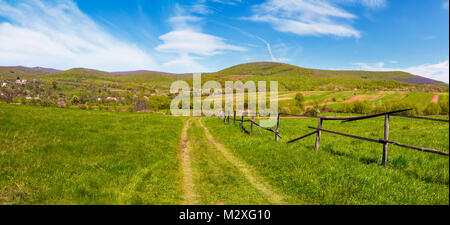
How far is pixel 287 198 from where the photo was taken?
227 inches

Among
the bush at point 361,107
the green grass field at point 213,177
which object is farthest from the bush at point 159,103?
the green grass field at point 213,177

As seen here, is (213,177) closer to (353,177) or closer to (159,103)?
(353,177)

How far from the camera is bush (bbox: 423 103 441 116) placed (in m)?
59.3

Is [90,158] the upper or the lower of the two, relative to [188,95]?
lower

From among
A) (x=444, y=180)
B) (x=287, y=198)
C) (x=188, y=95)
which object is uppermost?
(x=188, y=95)

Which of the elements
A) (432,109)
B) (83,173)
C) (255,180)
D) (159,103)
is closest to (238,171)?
(255,180)

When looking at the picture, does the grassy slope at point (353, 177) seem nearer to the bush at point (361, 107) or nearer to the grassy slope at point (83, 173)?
the grassy slope at point (83, 173)

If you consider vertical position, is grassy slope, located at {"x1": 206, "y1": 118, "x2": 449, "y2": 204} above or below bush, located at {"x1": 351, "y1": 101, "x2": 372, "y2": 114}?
below

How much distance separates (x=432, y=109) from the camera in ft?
196

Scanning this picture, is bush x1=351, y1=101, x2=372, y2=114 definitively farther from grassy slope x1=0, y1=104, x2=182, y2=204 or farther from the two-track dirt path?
grassy slope x1=0, y1=104, x2=182, y2=204

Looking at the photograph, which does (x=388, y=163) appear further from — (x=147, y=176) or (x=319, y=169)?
(x=147, y=176)

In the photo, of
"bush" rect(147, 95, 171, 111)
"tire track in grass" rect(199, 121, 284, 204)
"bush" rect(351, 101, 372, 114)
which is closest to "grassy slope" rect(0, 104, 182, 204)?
"tire track in grass" rect(199, 121, 284, 204)
